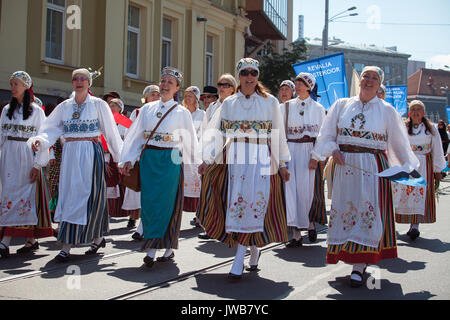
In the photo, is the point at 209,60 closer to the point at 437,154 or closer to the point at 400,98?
the point at 400,98

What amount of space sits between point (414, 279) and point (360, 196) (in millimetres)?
1001

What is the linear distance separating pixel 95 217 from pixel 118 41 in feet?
37.6

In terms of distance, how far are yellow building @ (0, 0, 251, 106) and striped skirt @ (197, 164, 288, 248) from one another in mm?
8736

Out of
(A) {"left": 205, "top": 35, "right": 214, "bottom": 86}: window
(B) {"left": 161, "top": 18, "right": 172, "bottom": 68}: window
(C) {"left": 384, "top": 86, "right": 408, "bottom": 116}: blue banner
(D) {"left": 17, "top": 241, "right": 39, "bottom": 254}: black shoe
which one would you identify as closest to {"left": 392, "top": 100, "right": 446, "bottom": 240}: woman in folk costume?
(D) {"left": 17, "top": 241, "right": 39, "bottom": 254}: black shoe

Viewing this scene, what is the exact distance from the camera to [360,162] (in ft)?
19.1

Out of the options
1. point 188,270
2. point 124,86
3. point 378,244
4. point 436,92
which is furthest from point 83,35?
point 436,92

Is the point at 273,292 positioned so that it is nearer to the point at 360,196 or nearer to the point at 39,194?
the point at 360,196

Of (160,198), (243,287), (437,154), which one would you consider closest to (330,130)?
(243,287)

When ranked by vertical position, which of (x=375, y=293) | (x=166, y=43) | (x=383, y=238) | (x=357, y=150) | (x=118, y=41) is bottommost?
(x=375, y=293)

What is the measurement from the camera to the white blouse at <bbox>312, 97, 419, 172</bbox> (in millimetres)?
5828

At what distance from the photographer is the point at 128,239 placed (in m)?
8.33

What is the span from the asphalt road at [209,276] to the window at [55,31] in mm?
8469

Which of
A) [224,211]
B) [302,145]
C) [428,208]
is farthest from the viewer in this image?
[428,208]

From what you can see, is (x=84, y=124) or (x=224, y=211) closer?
(x=224, y=211)
